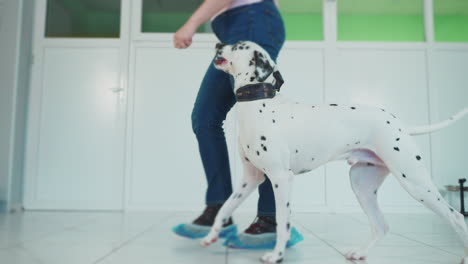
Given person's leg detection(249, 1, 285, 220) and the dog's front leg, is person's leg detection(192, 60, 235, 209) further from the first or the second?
the dog's front leg

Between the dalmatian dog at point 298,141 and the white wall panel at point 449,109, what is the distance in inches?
96.0

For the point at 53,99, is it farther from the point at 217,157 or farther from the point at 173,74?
the point at 217,157

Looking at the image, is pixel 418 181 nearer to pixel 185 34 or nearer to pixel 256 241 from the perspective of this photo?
pixel 256 241

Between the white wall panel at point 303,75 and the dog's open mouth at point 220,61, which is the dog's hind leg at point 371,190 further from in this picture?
the white wall panel at point 303,75

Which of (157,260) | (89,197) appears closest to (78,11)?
(89,197)

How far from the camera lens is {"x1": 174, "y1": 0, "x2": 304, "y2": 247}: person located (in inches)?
54.9

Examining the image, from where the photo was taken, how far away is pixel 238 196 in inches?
51.0

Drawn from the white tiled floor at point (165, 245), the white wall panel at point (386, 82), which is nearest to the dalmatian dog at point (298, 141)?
the white tiled floor at point (165, 245)

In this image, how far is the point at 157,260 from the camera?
49.6 inches

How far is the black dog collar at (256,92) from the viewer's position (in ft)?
4.04

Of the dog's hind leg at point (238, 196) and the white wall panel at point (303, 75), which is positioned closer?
the dog's hind leg at point (238, 196)

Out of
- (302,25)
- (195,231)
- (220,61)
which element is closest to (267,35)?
(220,61)

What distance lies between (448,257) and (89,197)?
2.96 meters

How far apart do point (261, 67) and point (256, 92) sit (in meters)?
0.09
